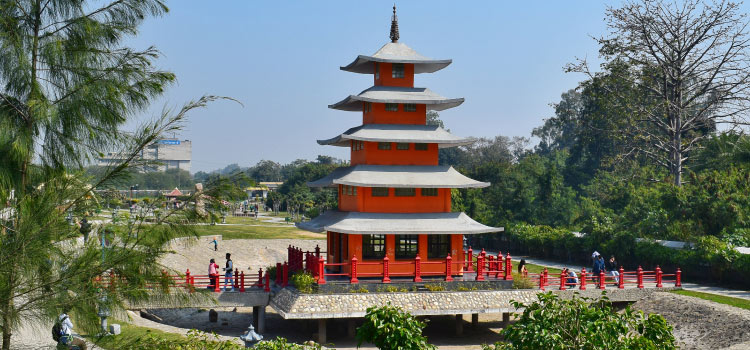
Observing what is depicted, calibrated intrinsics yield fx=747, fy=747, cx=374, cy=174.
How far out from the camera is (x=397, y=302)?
28.1 meters

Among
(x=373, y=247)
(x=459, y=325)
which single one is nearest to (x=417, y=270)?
(x=373, y=247)

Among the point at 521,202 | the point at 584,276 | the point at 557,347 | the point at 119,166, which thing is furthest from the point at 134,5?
the point at 521,202

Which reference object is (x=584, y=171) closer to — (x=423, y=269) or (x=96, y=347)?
(x=423, y=269)

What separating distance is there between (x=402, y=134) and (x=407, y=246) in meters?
4.63

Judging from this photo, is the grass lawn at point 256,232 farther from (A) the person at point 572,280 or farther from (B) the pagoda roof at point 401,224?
(A) the person at point 572,280

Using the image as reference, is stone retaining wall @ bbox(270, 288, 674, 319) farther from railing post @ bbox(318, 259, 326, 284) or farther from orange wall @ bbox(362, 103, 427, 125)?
orange wall @ bbox(362, 103, 427, 125)

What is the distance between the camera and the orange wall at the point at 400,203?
30.5 m

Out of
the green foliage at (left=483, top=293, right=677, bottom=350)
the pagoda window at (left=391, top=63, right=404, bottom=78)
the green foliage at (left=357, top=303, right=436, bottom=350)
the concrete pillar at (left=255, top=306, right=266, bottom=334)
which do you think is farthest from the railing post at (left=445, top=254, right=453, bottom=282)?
the green foliage at (left=483, top=293, right=677, bottom=350)

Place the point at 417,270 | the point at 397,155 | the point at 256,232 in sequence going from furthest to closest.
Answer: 1. the point at 256,232
2. the point at 397,155
3. the point at 417,270

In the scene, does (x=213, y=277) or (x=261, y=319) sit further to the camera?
(x=261, y=319)

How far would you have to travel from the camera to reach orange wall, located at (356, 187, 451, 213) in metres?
30.5

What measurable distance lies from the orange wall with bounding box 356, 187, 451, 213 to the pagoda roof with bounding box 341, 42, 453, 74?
555cm

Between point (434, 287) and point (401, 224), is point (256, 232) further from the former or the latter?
point (434, 287)

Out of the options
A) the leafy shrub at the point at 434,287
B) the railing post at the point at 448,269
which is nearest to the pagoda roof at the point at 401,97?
the railing post at the point at 448,269
